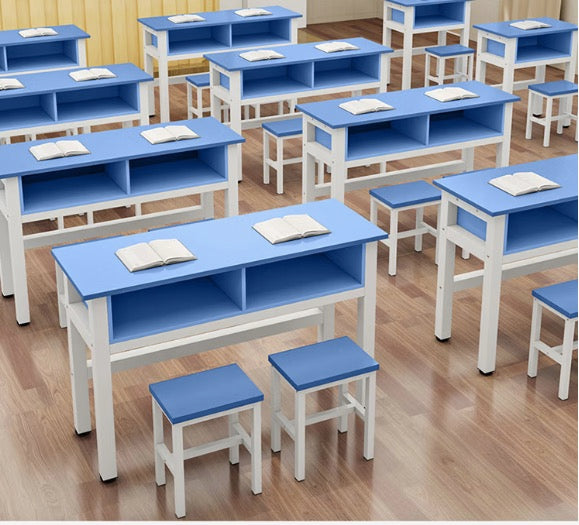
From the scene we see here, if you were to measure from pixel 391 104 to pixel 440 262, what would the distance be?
1406 millimetres

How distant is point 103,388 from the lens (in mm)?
3605

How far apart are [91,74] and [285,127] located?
1.35m

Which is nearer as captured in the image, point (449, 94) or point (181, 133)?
point (181, 133)

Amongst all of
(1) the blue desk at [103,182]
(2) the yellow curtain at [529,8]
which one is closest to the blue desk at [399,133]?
(1) the blue desk at [103,182]

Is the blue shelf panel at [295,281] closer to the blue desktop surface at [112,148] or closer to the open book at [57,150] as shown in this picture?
the blue desktop surface at [112,148]

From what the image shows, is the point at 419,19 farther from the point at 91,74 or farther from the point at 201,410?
the point at 201,410

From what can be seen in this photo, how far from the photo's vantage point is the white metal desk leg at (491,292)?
4258mm

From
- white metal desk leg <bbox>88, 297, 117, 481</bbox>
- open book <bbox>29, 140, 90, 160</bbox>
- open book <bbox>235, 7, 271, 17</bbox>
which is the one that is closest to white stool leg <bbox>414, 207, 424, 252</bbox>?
open book <bbox>29, 140, 90, 160</bbox>

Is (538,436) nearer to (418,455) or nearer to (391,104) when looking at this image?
(418,455)

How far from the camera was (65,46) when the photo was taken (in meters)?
7.72

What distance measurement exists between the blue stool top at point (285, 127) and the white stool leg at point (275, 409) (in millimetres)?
3068

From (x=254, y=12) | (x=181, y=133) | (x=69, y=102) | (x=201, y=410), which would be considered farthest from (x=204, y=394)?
(x=254, y=12)

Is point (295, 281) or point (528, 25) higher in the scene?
point (528, 25)

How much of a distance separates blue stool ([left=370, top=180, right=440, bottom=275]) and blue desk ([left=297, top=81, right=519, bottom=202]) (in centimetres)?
19
